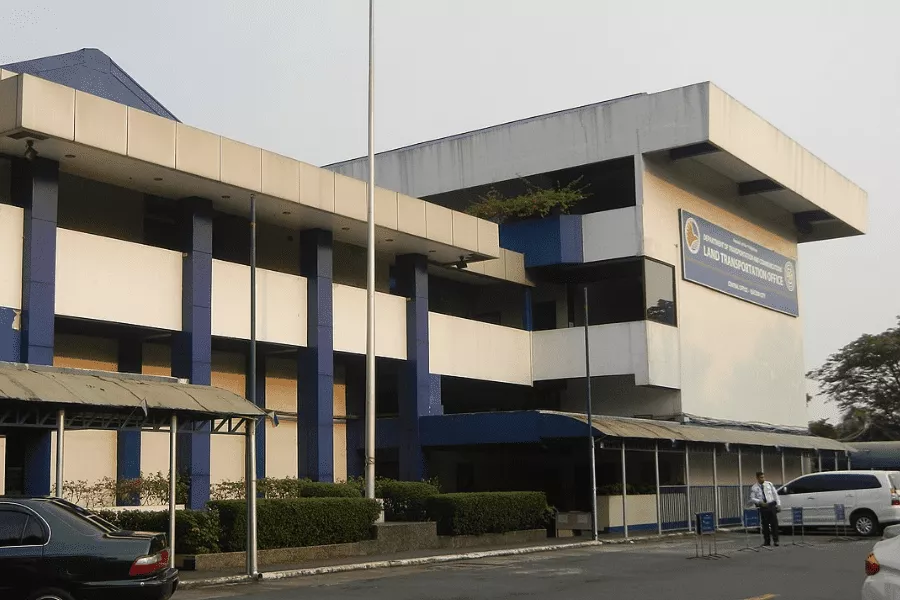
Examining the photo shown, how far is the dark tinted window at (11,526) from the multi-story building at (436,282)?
9.26m

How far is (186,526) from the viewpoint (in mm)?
22016

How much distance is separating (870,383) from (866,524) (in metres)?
49.9

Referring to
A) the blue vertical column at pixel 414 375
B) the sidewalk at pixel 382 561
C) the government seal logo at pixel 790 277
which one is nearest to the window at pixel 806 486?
the sidewalk at pixel 382 561

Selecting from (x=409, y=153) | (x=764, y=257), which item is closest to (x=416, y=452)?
(x=409, y=153)

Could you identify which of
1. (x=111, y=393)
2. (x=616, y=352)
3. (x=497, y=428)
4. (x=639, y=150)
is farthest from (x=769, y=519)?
(x=111, y=393)

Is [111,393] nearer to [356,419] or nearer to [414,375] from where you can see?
[414,375]

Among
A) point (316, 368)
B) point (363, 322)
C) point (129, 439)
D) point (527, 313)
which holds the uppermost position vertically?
point (527, 313)

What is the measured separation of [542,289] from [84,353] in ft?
61.0

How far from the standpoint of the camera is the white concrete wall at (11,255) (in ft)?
78.9

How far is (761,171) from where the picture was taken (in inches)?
1692

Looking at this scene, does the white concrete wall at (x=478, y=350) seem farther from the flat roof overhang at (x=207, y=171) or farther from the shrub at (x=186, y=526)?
the shrub at (x=186, y=526)

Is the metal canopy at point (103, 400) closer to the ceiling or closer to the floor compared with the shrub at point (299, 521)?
closer to the ceiling

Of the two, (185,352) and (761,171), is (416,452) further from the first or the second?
(761,171)

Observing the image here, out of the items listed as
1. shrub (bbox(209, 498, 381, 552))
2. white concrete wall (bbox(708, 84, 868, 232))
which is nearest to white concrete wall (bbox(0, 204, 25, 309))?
shrub (bbox(209, 498, 381, 552))
